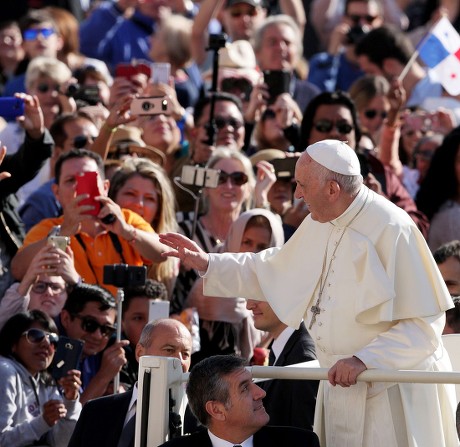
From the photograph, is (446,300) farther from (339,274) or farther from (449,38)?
(449,38)

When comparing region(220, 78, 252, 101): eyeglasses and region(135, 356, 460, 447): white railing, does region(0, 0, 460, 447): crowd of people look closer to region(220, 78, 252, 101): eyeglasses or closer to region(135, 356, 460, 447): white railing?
region(220, 78, 252, 101): eyeglasses

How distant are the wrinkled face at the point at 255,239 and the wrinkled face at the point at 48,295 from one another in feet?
3.82

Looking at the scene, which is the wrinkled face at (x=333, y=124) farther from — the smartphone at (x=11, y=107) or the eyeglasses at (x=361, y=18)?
the eyeglasses at (x=361, y=18)

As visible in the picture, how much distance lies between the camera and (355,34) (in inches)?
554

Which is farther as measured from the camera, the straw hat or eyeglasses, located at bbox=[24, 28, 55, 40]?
eyeglasses, located at bbox=[24, 28, 55, 40]

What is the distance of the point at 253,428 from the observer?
261 inches

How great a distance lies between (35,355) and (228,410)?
1.85 m

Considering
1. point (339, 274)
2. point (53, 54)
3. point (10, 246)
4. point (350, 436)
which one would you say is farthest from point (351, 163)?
point (53, 54)

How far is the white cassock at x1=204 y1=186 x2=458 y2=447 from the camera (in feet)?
21.6

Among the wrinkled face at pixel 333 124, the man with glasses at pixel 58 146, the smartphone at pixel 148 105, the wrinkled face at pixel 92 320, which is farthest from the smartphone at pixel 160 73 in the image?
the wrinkled face at pixel 92 320

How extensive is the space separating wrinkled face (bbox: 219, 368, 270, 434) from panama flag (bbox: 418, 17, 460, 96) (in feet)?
16.3

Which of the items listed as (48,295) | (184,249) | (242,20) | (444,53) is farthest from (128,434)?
(242,20)


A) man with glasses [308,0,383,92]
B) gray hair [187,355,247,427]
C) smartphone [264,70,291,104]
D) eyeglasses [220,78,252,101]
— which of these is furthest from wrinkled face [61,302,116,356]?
man with glasses [308,0,383,92]

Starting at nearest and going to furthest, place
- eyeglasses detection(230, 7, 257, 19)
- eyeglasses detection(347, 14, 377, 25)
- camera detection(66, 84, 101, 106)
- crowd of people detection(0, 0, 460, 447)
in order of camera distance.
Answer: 1. crowd of people detection(0, 0, 460, 447)
2. camera detection(66, 84, 101, 106)
3. eyeglasses detection(230, 7, 257, 19)
4. eyeglasses detection(347, 14, 377, 25)
